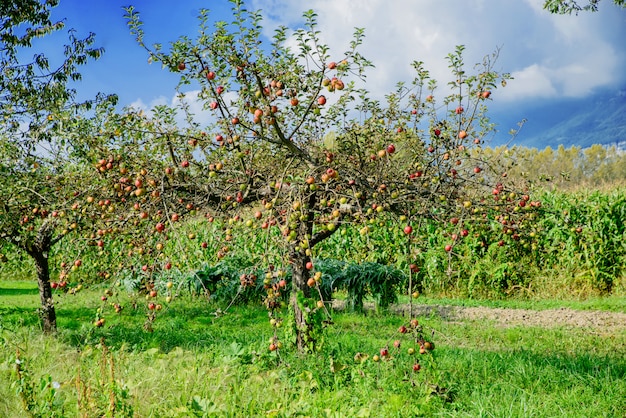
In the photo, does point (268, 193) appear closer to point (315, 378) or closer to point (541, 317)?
point (315, 378)

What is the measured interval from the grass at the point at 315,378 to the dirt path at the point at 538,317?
0.96 meters

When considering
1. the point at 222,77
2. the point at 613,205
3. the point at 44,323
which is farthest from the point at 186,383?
the point at 613,205

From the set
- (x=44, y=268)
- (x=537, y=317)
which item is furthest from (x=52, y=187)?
(x=537, y=317)

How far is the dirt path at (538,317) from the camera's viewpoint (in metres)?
8.02

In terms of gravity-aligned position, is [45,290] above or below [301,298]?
above

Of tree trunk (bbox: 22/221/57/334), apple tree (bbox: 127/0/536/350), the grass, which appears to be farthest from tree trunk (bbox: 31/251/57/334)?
apple tree (bbox: 127/0/536/350)

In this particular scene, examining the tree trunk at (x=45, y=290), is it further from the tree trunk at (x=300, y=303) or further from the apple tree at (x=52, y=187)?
the tree trunk at (x=300, y=303)

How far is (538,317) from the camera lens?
8.66 m

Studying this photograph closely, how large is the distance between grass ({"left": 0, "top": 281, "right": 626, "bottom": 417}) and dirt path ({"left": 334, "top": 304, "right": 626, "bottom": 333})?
0.96 meters

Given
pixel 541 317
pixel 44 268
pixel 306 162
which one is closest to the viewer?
pixel 306 162

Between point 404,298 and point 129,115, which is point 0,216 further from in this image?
point 404,298

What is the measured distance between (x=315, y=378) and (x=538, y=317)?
562cm

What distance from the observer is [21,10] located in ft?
42.2

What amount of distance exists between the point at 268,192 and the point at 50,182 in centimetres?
245
